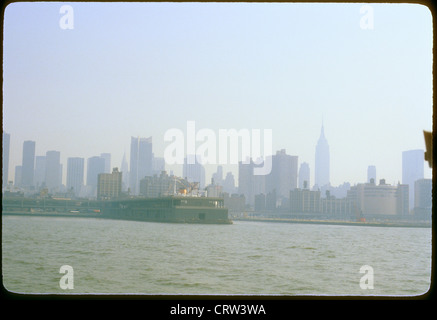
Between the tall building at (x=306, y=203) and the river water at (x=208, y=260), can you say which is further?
the tall building at (x=306, y=203)

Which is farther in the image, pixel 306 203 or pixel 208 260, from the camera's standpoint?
pixel 306 203

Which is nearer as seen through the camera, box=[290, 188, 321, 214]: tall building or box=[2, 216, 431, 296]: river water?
box=[2, 216, 431, 296]: river water

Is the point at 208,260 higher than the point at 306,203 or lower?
lower

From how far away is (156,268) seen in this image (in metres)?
13.8

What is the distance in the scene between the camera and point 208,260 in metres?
16.5

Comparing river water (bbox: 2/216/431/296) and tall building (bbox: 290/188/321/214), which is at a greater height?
tall building (bbox: 290/188/321/214)

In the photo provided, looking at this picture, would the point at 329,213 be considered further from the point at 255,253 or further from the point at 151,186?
the point at 151,186

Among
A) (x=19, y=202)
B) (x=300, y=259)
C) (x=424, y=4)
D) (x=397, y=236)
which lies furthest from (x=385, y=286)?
(x=19, y=202)

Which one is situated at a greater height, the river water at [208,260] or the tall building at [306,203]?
the tall building at [306,203]

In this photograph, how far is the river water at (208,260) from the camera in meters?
11.3

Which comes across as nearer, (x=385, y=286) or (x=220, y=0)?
(x=220, y=0)

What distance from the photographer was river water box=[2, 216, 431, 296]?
36.9ft

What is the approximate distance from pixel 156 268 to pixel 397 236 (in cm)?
1822

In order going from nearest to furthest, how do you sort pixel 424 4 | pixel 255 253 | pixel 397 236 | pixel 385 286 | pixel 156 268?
pixel 424 4
pixel 385 286
pixel 156 268
pixel 255 253
pixel 397 236
